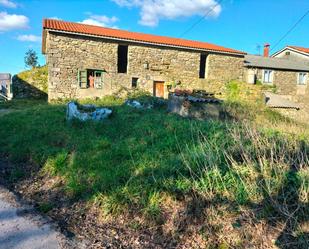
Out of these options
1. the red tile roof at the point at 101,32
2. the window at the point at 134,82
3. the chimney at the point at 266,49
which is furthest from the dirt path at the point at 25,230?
the chimney at the point at 266,49

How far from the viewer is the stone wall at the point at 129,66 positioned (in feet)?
50.6

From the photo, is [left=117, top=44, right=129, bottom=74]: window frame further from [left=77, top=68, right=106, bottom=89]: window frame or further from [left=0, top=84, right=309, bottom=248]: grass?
[left=0, top=84, right=309, bottom=248]: grass

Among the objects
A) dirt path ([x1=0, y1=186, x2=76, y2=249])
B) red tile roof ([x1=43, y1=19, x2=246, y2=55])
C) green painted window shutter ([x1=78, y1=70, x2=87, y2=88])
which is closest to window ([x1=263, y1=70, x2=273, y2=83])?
red tile roof ([x1=43, y1=19, x2=246, y2=55])

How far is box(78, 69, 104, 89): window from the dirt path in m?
13.1

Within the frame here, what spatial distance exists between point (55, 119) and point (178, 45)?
475 inches

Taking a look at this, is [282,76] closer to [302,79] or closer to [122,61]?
[302,79]

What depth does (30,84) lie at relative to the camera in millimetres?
19219

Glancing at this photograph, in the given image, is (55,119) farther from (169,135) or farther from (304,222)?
(304,222)

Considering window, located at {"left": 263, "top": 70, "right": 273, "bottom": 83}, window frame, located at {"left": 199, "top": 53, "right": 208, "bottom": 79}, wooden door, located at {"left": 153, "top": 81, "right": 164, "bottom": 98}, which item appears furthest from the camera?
window, located at {"left": 263, "top": 70, "right": 273, "bottom": 83}

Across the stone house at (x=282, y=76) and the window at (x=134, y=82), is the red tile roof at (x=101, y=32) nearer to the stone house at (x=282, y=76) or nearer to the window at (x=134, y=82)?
the stone house at (x=282, y=76)

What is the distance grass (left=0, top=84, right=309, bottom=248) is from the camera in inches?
129

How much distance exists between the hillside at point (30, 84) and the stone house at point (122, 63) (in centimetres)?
227

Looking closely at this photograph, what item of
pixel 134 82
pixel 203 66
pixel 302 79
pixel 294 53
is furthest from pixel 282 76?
pixel 134 82

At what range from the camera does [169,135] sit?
231 inches
